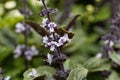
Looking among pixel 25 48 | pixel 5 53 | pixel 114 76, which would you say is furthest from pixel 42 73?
pixel 5 53

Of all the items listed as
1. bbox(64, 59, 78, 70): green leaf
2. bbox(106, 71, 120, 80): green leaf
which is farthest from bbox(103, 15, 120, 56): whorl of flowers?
bbox(64, 59, 78, 70): green leaf

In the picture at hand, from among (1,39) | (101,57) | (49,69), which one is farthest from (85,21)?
(49,69)

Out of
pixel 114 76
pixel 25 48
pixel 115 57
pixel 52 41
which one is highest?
pixel 52 41

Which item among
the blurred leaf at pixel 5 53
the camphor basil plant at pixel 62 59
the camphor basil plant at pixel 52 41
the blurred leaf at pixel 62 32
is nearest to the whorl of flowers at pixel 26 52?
the blurred leaf at pixel 5 53

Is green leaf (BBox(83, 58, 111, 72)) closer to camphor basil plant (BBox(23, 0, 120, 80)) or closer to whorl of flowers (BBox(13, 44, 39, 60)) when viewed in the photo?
camphor basil plant (BBox(23, 0, 120, 80))

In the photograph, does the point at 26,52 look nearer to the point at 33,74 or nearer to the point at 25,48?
the point at 25,48

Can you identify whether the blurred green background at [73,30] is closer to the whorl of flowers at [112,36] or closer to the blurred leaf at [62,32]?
the whorl of flowers at [112,36]

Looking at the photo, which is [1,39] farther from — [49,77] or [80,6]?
[80,6]

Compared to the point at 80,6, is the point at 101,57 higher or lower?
lower
